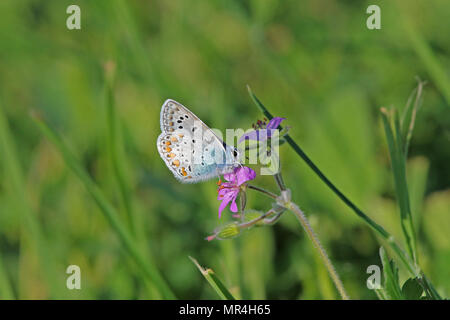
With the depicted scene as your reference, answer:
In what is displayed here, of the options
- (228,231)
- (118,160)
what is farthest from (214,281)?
(118,160)

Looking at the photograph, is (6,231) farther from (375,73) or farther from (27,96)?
(375,73)

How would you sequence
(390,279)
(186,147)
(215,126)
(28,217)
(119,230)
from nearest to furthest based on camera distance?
1. (390,279)
2. (186,147)
3. (119,230)
4. (28,217)
5. (215,126)

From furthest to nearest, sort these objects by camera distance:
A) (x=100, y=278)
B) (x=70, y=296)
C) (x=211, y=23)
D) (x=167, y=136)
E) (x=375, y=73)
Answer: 1. (x=211, y=23)
2. (x=375, y=73)
3. (x=100, y=278)
4. (x=70, y=296)
5. (x=167, y=136)

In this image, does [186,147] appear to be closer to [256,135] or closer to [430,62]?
[256,135]

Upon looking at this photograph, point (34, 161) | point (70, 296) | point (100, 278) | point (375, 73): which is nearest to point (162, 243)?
point (100, 278)

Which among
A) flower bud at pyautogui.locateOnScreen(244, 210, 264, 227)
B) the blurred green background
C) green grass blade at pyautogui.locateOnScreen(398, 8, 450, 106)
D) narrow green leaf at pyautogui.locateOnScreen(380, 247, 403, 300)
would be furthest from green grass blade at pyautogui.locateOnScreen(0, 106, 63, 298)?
green grass blade at pyautogui.locateOnScreen(398, 8, 450, 106)
